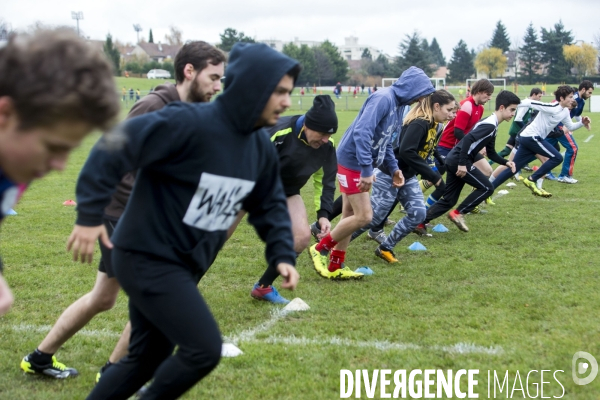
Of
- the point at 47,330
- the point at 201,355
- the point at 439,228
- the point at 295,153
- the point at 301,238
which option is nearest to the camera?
the point at 201,355

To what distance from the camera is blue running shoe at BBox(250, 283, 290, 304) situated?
5887 mm

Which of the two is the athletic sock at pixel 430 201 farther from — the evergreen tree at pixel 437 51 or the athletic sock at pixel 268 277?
the evergreen tree at pixel 437 51

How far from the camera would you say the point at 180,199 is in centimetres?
290

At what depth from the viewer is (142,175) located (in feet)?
9.61

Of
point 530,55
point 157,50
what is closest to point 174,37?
point 157,50

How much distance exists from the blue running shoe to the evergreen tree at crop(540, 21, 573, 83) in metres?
80.0

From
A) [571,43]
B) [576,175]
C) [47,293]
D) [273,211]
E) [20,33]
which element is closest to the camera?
[20,33]

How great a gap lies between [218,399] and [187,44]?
92.7 inches

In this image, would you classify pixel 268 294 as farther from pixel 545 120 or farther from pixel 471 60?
pixel 471 60

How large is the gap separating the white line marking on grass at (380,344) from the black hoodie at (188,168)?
77.8 inches

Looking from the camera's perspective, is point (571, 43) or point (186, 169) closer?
point (186, 169)

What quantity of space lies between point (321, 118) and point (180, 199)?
285 centimetres

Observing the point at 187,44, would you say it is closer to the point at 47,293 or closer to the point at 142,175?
the point at 142,175

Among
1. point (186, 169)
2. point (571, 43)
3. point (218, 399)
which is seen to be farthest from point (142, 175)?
point (571, 43)
